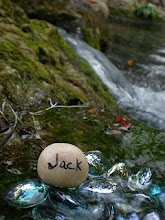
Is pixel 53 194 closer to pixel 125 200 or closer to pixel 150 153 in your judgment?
pixel 125 200

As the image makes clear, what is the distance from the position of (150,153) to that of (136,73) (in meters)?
5.49

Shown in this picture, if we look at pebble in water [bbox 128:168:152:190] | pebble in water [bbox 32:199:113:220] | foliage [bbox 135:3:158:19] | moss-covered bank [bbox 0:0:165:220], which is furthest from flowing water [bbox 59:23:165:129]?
foliage [bbox 135:3:158:19]

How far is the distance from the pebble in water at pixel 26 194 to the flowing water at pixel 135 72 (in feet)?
7.15

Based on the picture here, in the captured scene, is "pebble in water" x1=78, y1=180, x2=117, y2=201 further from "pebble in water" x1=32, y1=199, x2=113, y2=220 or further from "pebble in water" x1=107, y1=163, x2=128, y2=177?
"pebble in water" x1=107, y1=163, x2=128, y2=177

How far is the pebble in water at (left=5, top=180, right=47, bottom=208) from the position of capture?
1.58m

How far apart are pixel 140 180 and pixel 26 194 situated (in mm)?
735

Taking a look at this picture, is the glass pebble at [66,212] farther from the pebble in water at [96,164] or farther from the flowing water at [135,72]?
the flowing water at [135,72]

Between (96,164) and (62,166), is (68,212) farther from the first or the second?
(96,164)

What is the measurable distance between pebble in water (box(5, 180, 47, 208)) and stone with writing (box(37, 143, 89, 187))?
57 millimetres

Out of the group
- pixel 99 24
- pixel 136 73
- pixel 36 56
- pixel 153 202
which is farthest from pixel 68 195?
pixel 99 24

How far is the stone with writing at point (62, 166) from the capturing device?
158cm

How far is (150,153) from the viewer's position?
8.30 feet

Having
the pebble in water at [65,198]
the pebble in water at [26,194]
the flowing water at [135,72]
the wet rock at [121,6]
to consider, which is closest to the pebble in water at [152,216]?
the pebble in water at [65,198]

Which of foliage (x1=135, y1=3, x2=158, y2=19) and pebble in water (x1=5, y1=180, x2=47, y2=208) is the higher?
pebble in water (x1=5, y1=180, x2=47, y2=208)
